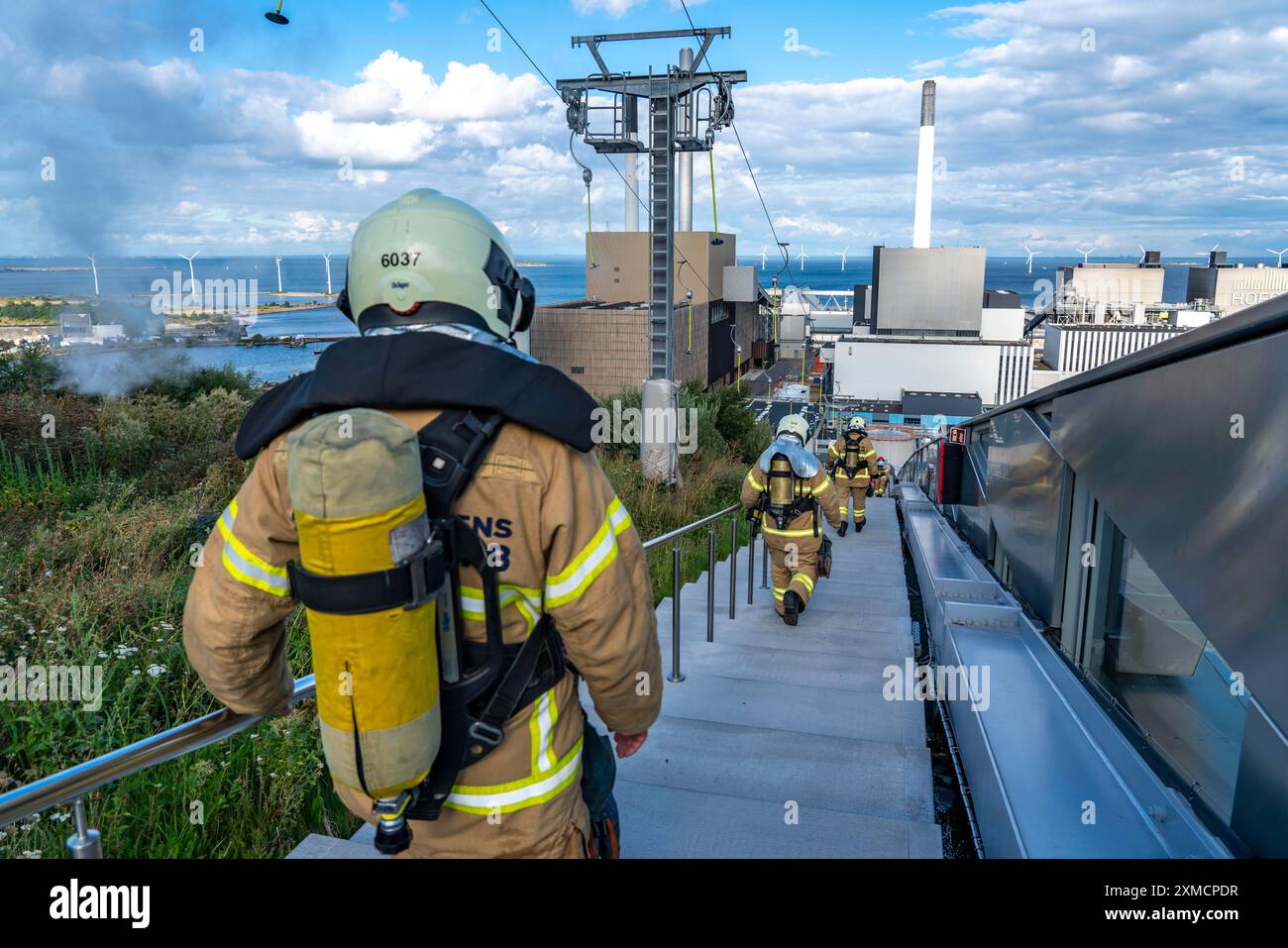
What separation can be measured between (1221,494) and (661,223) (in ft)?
42.6

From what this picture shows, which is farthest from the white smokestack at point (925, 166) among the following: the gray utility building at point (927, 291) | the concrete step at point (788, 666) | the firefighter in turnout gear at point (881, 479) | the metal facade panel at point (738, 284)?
the concrete step at point (788, 666)

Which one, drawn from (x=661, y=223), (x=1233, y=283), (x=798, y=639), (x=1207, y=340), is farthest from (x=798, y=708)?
(x=1233, y=283)

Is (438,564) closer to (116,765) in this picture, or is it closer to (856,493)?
(116,765)

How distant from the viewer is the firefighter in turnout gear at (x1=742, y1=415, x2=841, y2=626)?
669cm

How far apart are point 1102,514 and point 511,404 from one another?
3.22 metres

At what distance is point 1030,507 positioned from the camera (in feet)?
16.3

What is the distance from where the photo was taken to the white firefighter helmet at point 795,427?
24.0 feet

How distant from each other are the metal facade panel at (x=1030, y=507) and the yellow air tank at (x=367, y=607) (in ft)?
12.1

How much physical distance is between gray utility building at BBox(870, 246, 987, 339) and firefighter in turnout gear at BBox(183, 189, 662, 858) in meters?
71.7

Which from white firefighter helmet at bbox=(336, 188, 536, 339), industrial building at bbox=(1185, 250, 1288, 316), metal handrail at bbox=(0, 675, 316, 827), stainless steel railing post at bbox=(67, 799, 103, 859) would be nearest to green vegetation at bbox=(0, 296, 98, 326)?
metal handrail at bbox=(0, 675, 316, 827)

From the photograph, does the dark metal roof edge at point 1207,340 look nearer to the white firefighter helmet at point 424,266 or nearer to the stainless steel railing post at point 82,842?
the white firefighter helmet at point 424,266

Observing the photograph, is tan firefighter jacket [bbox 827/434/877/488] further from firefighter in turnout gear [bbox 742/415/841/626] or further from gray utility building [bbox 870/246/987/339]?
gray utility building [bbox 870/246/987/339]

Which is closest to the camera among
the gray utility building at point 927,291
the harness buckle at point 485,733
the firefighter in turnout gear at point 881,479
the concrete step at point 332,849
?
the harness buckle at point 485,733

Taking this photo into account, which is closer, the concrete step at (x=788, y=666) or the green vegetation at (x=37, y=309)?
the concrete step at (x=788, y=666)
